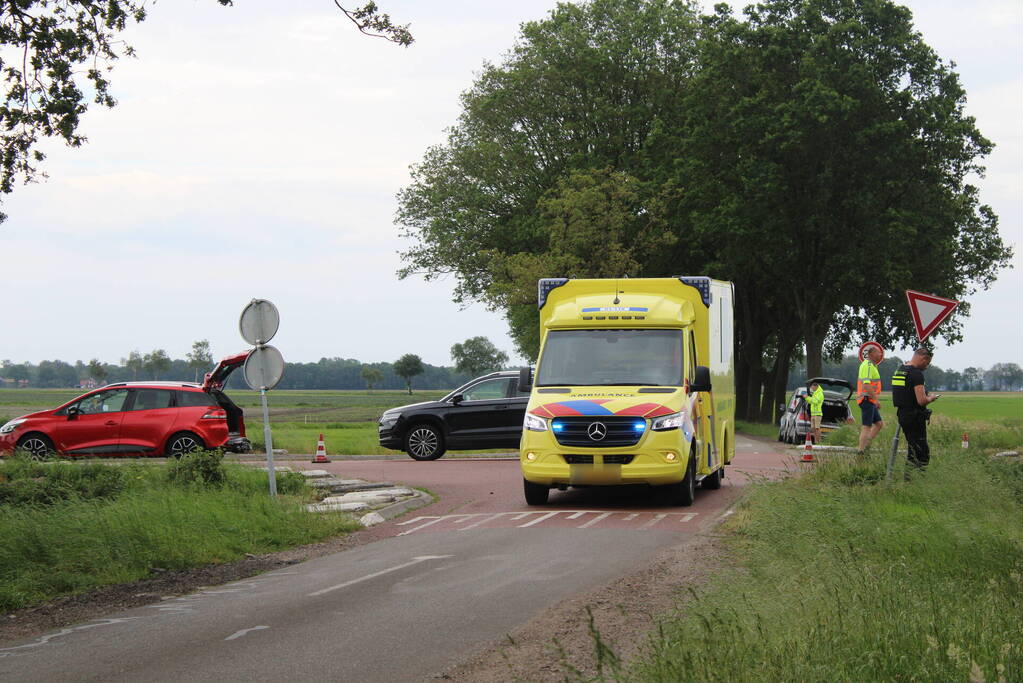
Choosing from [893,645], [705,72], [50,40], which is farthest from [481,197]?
[893,645]

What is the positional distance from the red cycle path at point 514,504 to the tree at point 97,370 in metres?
148

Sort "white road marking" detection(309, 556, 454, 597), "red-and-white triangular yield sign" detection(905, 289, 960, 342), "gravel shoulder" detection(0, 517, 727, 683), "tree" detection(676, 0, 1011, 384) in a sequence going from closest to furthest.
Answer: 1. "gravel shoulder" detection(0, 517, 727, 683)
2. "white road marking" detection(309, 556, 454, 597)
3. "red-and-white triangular yield sign" detection(905, 289, 960, 342)
4. "tree" detection(676, 0, 1011, 384)

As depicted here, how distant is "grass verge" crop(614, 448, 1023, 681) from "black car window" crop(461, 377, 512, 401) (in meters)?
12.3

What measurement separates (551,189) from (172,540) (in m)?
33.4

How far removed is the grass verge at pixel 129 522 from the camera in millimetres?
10930

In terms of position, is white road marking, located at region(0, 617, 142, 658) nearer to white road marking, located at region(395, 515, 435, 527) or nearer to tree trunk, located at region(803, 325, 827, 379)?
white road marking, located at region(395, 515, 435, 527)

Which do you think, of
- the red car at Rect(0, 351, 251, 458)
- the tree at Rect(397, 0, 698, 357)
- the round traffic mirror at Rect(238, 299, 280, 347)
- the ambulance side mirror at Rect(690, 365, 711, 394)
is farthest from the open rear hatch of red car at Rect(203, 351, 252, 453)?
the tree at Rect(397, 0, 698, 357)

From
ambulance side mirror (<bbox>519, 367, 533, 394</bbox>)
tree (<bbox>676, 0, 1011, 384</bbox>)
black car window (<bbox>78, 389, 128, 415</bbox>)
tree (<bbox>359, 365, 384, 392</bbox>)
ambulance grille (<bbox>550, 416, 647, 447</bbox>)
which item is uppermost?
tree (<bbox>676, 0, 1011, 384</bbox>)

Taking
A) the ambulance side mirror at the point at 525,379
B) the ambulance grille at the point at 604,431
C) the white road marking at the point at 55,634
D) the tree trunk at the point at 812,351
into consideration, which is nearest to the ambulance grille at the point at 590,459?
the ambulance grille at the point at 604,431

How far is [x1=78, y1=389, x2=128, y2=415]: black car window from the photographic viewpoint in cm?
2333

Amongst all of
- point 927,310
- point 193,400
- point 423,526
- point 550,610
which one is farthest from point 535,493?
point 193,400

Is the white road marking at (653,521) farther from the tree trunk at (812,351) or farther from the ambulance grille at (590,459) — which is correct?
the tree trunk at (812,351)

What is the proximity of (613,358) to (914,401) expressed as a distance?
4061mm

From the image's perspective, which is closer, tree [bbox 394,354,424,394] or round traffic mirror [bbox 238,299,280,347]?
round traffic mirror [bbox 238,299,280,347]
